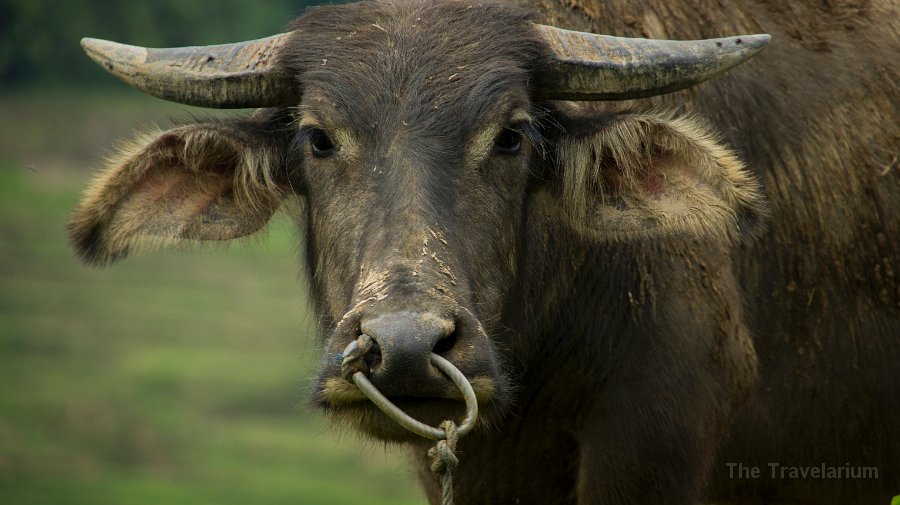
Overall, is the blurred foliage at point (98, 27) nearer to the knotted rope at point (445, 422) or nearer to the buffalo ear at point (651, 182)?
the buffalo ear at point (651, 182)

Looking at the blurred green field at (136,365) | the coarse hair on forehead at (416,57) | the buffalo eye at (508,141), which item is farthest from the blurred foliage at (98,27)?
the buffalo eye at (508,141)

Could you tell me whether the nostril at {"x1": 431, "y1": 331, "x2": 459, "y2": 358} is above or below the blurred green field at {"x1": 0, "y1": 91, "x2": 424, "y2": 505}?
above

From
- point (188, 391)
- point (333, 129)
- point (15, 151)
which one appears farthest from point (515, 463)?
point (15, 151)

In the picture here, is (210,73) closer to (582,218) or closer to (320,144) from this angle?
(320,144)

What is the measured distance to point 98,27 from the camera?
2717 centimetres

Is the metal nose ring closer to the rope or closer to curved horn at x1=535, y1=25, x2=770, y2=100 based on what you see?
the rope

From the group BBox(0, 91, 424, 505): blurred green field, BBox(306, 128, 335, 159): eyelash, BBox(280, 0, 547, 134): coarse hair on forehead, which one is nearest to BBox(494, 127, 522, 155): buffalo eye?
BBox(280, 0, 547, 134): coarse hair on forehead

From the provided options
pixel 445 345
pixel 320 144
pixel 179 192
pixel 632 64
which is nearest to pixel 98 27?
pixel 179 192

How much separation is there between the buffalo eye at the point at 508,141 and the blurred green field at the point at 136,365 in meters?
11.7

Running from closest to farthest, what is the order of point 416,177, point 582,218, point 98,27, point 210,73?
point 416,177, point 210,73, point 582,218, point 98,27

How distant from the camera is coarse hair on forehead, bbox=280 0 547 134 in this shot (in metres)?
Result: 4.74

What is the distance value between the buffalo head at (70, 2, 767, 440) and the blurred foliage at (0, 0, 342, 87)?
1961 centimetres

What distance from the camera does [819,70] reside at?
19.8 feet

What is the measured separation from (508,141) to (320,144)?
0.72m
